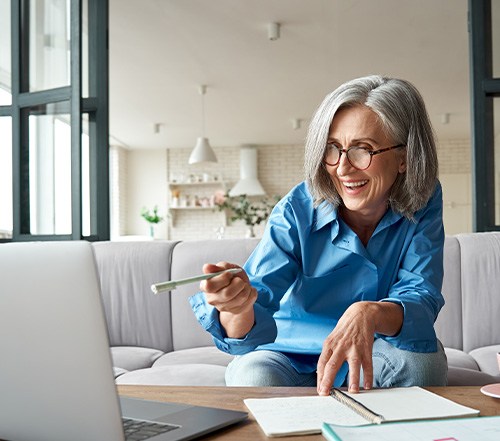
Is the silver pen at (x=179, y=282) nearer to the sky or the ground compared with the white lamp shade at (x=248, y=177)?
nearer to the ground

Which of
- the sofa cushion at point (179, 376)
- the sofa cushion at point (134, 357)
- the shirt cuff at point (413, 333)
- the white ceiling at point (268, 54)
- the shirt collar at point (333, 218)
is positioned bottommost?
the sofa cushion at point (134, 357)

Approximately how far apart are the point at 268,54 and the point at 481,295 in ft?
14.7

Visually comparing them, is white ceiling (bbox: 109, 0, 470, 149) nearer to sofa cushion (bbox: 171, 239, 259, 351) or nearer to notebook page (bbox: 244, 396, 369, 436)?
sofa cushion (bbox: 171, 239, 259, 351)

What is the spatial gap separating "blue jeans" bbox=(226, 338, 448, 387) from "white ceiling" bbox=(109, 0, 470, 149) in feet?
14.1

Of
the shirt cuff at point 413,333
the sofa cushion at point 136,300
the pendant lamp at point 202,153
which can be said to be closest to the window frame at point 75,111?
the sofa cushion at point 136,300

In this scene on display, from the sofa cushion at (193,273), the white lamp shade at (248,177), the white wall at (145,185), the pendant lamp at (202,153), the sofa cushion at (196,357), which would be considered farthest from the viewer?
the white wall at (145,185)

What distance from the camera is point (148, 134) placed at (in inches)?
424

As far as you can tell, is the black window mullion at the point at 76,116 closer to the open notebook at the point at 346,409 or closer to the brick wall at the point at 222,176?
the open notebook at the point at 346,409

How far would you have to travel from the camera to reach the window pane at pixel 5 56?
11.7 ft

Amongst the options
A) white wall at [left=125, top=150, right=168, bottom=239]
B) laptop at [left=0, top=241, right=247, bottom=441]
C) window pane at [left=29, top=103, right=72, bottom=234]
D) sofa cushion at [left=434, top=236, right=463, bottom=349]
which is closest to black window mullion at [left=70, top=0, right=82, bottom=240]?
window pane at [left=29, top=103, right=72, bottom=234]

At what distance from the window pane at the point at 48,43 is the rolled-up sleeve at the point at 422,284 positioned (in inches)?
94.8

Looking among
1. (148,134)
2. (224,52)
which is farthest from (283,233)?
(148,134)

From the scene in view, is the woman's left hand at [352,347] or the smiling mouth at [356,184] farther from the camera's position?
the smiling mouth at [356,184]

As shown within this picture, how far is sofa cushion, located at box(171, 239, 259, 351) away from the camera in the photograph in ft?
9.11
